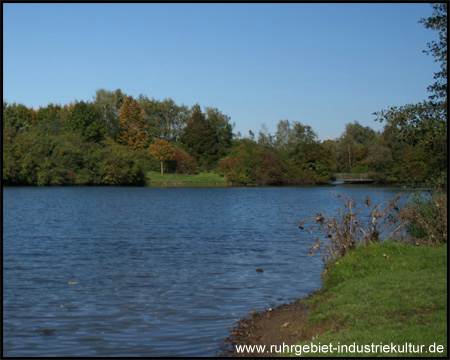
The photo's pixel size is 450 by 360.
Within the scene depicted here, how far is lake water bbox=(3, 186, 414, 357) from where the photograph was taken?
10969 mm

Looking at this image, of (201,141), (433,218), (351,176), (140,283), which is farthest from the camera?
(201,141)

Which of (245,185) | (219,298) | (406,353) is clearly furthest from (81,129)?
(406,353)

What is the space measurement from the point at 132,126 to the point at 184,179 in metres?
19.0

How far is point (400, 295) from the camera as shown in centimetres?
1028

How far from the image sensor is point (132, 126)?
108 m

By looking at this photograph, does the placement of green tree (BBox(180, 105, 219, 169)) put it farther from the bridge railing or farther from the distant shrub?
the distant shrub

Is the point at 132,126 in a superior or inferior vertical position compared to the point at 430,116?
superior

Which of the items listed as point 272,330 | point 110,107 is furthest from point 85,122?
point 272,330

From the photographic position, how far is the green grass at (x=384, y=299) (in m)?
8.25

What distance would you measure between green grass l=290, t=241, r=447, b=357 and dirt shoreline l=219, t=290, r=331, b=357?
0.23 meters

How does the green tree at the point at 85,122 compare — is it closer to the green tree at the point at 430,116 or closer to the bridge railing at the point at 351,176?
the bridge railing at the point at 351,176

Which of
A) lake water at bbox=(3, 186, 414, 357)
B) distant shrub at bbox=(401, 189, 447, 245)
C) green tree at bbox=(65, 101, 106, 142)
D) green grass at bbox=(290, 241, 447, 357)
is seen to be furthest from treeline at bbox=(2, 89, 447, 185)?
green grass at bbox=(290, 241, 447, 357)

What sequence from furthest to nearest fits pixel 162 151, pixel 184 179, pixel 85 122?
pixel 85 122 → pixel 162 151 → pixel 184 179

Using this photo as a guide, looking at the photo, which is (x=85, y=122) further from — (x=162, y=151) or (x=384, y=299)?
(x=384, y=299)
